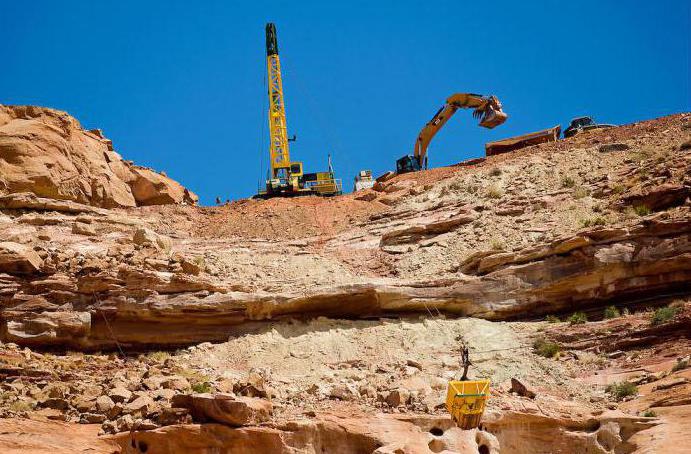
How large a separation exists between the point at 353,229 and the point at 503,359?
1184 centimetres

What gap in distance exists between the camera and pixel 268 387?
17625 mm

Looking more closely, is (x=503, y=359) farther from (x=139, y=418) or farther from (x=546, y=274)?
(x=139, y=418)

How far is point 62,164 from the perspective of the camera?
106ft

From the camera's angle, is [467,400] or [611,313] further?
[611,313]

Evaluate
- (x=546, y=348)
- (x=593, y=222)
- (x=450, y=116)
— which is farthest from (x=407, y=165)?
(x=546, y=348)

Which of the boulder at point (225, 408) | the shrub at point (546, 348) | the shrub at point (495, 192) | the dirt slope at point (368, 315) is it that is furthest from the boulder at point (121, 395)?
the shrub at point (495, 192)

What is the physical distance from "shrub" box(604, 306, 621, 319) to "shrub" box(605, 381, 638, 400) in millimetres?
3733

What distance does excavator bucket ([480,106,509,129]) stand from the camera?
133 feet

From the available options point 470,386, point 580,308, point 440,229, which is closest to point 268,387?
point 470,386

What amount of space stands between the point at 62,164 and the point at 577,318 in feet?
64.8

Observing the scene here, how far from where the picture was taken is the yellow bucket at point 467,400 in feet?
51.6

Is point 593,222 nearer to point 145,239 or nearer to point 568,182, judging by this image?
point 568,182

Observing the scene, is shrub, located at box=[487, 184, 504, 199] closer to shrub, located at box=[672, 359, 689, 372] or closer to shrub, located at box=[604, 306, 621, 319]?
shrub, located at box=[604, 306, 621, 319]

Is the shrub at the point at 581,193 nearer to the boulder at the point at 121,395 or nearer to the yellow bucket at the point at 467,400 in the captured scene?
the yellow bucket at the point at 467,400
